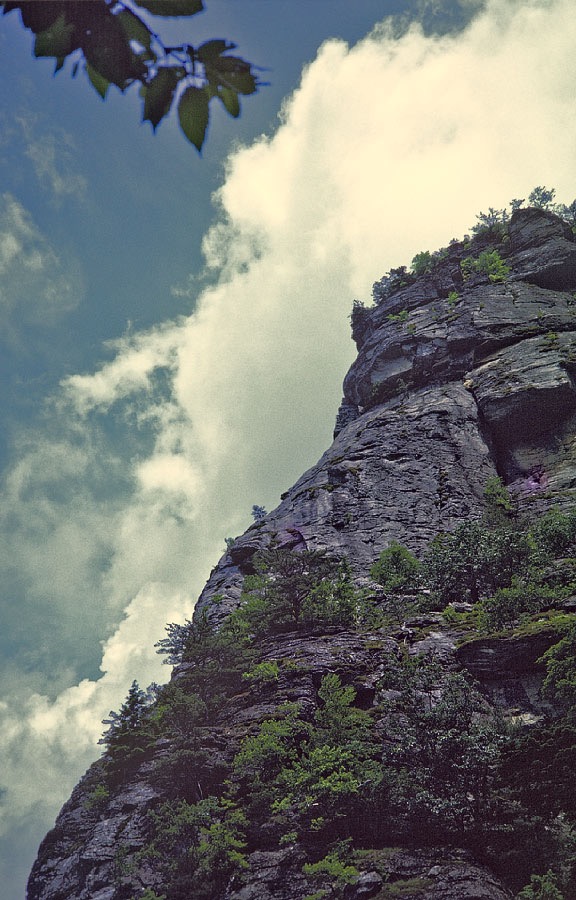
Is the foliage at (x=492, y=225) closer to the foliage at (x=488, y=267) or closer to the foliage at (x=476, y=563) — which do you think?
the foliage at (x=488, y=267)

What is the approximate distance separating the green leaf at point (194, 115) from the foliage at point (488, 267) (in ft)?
159

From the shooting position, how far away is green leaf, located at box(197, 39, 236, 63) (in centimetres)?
144

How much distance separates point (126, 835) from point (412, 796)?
299 inches

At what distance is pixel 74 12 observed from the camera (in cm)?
139

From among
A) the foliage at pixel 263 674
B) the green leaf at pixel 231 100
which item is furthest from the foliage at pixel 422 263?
the green leaf at pixel 231 100

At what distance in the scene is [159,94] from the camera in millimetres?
1452

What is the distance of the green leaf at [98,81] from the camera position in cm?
150

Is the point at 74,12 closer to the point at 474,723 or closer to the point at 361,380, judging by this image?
the point at 474,723

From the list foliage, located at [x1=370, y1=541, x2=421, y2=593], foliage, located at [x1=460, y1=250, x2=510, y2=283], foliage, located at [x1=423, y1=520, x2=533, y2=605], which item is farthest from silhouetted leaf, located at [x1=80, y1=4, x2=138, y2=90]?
foliage, located at [x1=460, y1=250, x2=510, y2=283]

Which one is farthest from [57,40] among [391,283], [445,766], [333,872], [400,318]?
[391,283]

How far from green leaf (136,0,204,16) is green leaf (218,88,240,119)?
0.73ft

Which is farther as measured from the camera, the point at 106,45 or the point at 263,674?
the point at 263,674

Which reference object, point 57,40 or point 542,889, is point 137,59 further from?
point 542,889

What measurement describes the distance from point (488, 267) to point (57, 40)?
50.2 meters
